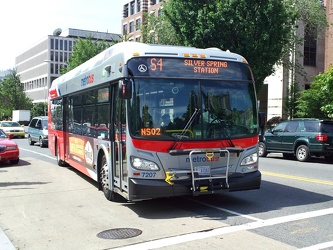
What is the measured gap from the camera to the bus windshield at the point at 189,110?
7.21 m

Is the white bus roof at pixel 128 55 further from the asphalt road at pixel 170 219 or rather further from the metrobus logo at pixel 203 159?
the asphalt road at pixel 170 219

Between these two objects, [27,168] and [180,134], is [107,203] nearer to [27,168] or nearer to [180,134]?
[180,134]

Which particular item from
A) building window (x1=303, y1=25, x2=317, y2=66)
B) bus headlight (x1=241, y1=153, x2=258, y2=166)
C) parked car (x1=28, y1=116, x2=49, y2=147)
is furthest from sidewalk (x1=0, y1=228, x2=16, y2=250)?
building window (x1=303, y1=25, x2=317, y2=66)

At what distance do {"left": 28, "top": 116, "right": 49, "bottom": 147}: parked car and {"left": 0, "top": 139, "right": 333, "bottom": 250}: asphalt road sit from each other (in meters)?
14.7

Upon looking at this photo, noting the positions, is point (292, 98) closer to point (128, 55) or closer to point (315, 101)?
point (315, 101)

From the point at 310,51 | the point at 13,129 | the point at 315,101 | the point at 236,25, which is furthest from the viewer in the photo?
the point at 310,51

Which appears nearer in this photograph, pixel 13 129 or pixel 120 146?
pixel 120 146

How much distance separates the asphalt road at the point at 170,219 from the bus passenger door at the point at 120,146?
2.01 ft

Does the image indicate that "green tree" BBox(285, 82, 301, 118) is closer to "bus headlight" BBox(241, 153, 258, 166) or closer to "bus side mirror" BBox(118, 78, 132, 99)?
"bus headlight" BBox(241, 153, 258, 166)

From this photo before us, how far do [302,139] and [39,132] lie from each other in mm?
16435

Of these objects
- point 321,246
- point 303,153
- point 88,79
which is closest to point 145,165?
point 321,246

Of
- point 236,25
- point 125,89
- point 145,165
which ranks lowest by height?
point 145,165

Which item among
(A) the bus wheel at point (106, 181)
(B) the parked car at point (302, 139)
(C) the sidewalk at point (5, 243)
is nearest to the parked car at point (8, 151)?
(A) the bus wheel at point (106, 181)

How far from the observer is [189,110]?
7.43 m
